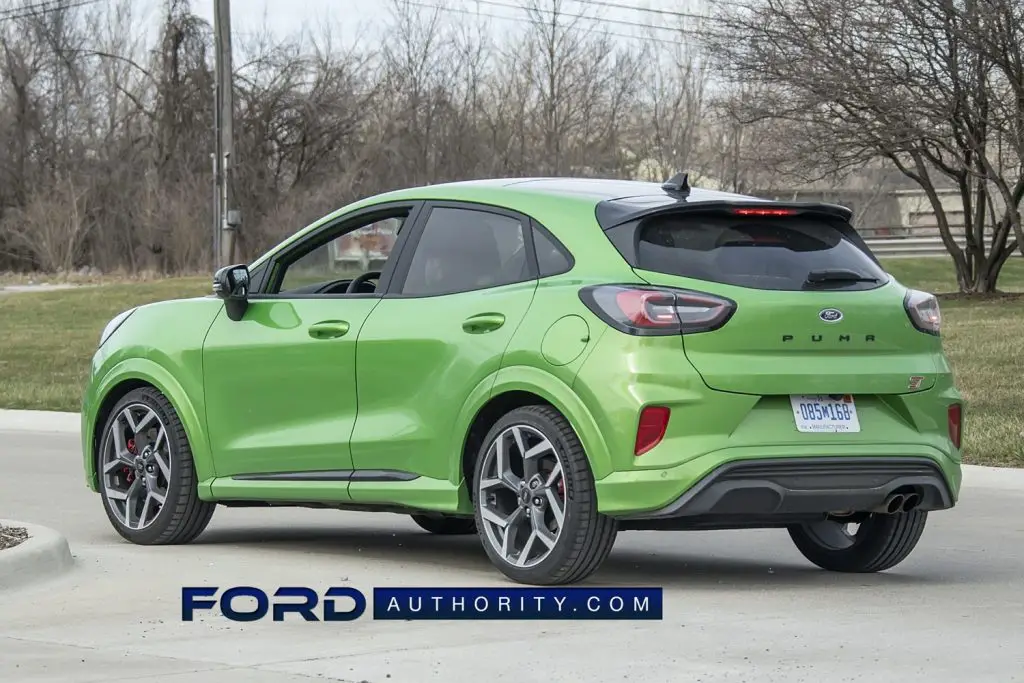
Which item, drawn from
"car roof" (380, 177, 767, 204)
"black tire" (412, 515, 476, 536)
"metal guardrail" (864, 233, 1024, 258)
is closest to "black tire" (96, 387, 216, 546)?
"black tire" (412, 515, 476, 536)

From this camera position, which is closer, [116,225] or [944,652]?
[944,652]

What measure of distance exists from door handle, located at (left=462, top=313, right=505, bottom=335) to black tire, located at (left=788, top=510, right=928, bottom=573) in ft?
6.56

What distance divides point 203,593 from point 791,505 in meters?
2.44

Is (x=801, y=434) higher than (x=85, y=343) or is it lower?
higher

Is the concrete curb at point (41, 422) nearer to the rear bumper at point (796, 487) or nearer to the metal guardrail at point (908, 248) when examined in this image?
the rear bumper at point (796, 487)

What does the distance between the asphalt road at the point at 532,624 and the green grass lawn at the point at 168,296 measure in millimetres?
5673

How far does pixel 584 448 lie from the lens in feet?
25.1

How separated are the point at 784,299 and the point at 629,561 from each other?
6.54ft

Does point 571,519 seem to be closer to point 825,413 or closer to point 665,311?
point 665,311

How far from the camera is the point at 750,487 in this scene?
7508mm

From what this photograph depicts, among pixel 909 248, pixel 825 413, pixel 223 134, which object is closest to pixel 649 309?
pixel 825 413

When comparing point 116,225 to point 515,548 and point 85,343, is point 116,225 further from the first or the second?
point 515,548

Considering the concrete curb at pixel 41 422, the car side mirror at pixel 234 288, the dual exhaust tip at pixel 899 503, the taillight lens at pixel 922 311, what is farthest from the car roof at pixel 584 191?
the concrete curb at pixel 41 422

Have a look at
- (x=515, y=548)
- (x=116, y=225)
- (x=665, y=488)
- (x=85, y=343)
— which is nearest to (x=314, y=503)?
(x=515, y=548)
